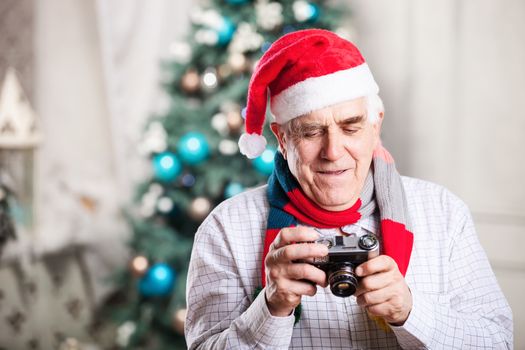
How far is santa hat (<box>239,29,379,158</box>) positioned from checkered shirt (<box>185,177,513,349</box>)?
297mm

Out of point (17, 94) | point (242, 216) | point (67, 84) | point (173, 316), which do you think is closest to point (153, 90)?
point (67, 84)

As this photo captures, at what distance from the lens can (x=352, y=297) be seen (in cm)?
160

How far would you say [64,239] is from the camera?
154 inches

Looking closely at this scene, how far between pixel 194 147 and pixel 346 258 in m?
1.80

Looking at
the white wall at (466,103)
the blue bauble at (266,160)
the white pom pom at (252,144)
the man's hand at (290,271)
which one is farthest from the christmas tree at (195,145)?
the man's hand at (290,271)

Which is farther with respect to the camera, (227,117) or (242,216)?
(227,117)

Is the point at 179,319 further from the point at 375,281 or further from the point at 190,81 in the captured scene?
the point at 375,281

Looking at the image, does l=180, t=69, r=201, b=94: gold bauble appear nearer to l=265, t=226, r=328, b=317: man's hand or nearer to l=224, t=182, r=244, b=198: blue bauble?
l=224, t=182, r=244, b=198: blue bauble

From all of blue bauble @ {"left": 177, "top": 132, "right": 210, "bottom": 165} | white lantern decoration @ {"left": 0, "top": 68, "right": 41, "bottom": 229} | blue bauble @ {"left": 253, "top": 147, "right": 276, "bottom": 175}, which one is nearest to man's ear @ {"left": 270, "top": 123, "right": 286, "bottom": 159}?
blue bauble @ {"left": 253, "top": 147, "right": 276, "bottom": 175}

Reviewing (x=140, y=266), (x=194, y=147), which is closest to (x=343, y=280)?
(x=194, y=147)

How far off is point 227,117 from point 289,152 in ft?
4.71

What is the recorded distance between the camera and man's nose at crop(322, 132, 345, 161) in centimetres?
151

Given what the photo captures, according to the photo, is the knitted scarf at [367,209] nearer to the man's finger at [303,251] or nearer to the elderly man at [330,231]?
the elderly man at [330,231]

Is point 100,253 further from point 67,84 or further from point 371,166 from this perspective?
point 371,166
